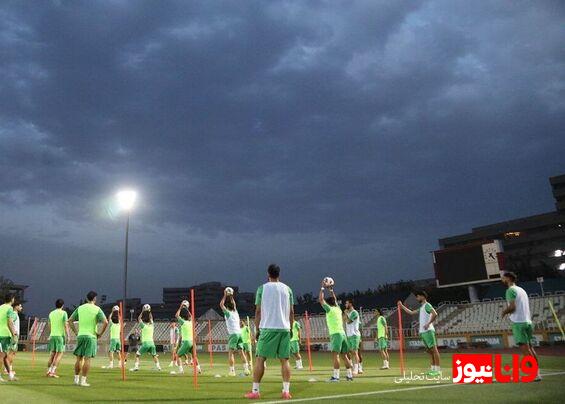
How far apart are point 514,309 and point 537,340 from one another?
2719 centimetres

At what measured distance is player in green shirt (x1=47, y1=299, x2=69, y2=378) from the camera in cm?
1500

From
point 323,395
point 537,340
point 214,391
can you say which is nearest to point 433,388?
point 323,395

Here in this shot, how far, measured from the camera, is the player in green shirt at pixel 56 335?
15000mm

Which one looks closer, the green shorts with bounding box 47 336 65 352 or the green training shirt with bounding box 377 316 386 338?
the green shorts with bounding box 47 336 65 352

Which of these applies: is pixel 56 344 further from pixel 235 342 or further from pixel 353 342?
pixel 353 342

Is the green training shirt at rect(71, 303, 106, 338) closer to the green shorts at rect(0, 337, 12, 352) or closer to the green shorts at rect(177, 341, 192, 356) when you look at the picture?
the green shorts at rect(0, 337, 12, 352)

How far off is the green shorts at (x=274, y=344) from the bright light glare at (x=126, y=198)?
1607 centimetres

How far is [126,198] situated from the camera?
2305 cm

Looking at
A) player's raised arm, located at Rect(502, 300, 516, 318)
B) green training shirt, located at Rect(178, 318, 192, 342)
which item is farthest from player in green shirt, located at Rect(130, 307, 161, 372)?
player's raised arm, located at Rect(502, 300, 516, 318)

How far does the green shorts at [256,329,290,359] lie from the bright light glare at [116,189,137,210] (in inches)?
633

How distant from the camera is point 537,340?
3353 cm

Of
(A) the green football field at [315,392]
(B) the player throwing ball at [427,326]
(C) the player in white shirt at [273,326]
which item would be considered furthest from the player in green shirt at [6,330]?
(B) the player throwing ball at [427,326]

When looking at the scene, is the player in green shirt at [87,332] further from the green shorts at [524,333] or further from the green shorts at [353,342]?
the green shorts at [524,333]

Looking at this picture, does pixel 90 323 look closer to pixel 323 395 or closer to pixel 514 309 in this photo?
pixel 323 395
